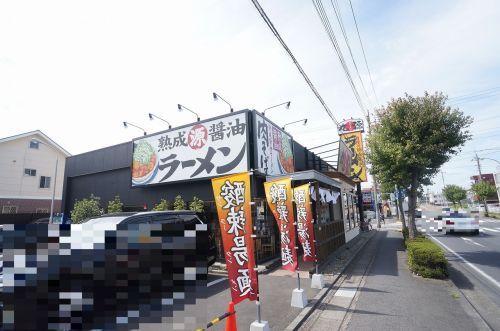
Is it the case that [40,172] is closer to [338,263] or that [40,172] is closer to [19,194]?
[19,194]

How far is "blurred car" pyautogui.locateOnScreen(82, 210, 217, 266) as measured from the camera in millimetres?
6348

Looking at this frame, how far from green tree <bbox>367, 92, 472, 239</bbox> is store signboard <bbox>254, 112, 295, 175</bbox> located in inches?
170

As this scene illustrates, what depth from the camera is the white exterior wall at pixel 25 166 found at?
25188 millimetres

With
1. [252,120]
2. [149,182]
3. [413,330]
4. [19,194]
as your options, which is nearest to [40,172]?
[19,194]

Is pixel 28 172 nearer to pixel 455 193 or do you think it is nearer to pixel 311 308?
pixel 311 308

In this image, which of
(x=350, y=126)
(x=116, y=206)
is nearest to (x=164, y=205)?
(x=116, y=206)

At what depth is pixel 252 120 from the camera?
11375mm

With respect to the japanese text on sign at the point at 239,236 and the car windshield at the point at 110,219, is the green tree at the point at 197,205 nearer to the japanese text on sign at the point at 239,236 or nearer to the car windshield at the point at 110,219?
the car windshield at the point at 110,219

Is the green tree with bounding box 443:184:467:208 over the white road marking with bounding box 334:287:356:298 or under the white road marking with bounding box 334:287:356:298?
over

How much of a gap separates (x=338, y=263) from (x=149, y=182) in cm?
981

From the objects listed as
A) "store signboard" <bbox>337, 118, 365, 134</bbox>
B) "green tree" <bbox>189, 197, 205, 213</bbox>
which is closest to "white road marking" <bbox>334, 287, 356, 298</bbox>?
"green tree" <bbox>189, 197, 205, 213</bbox>

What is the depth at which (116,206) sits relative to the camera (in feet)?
48.1

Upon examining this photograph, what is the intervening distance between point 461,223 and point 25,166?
38.1 meters

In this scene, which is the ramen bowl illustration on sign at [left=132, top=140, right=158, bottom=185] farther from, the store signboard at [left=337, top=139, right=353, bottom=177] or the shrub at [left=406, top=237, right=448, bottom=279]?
the shrub at [left=406, top=237, right=448, bottom=279]
